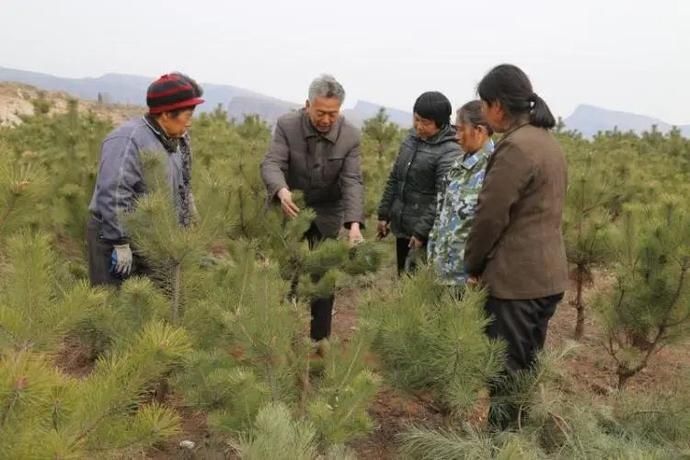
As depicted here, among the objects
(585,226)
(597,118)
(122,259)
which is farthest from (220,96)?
(122,259)

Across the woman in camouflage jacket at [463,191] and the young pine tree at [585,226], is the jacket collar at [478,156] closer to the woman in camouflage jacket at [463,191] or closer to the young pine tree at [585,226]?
the woman in camouflage jacket at [463,191]

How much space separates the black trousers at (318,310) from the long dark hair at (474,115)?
116 cm

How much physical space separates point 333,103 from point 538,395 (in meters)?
1.64

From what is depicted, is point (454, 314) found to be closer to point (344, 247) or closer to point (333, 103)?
point (344, 247)

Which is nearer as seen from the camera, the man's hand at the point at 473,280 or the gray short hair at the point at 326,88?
the man's hand at the point at 473,280

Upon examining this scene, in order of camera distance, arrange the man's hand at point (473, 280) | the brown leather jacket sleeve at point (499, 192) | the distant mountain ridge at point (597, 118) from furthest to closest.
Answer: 1. the distant mountain ridge at point (597, 118)
2. the man's hand at point (473, 280)
3. the brown leather jacket sleeve at point (499, 192)

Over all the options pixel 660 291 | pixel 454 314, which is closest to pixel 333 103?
pixel 454 314

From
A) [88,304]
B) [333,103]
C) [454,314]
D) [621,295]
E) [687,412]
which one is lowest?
[687,412]

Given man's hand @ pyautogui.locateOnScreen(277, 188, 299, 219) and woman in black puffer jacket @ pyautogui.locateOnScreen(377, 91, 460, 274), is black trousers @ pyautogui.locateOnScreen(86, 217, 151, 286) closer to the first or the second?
man's hand @ pyautogui.locateOnScreen(277, 188, 299, 219)

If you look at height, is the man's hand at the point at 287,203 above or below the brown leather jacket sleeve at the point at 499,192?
below

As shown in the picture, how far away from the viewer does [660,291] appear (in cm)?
322

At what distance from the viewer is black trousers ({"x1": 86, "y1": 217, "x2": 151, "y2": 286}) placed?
2.55 m

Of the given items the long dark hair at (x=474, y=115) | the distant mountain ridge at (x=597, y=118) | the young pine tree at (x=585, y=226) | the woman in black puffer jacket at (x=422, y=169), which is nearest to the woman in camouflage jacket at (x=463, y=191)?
the long dark hair at (x=474, y=115)

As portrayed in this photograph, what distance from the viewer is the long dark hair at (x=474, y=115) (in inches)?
105
